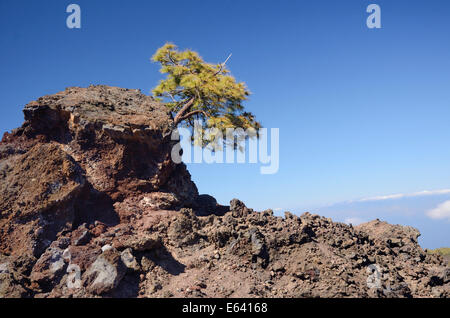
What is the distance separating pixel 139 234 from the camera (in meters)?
10.7

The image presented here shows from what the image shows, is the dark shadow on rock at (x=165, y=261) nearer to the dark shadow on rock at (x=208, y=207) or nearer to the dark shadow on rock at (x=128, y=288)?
the dark shadow on rock at (x=128, y=288)

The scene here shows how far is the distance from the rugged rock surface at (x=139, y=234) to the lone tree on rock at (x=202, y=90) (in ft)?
9.31

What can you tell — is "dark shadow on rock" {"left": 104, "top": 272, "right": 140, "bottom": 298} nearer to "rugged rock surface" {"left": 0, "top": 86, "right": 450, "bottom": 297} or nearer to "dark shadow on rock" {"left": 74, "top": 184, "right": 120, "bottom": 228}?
"rugged rock surface" {"left": 0, "top": 86, "right": 450, "bottom": 297}

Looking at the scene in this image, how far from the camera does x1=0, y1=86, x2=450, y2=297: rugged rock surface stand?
856cm

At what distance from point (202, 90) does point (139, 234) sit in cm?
784

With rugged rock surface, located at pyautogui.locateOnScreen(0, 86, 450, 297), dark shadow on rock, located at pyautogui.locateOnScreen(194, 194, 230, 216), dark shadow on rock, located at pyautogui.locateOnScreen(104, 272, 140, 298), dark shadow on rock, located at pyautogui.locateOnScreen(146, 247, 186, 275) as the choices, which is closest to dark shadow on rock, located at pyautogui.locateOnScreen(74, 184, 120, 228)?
rugged rock surface, located at pyautogui.locateOnScreen(0, 86, 450, 297)

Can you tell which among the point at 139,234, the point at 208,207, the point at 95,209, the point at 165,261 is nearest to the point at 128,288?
the point at 165,261

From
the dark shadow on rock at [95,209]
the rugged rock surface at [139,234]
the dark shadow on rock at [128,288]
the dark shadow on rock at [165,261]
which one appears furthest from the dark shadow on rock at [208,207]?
the dark shadow on rock at [128,288]

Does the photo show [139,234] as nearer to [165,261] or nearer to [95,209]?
[165,261]

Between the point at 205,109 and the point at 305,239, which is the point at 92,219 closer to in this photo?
the point at 305,239

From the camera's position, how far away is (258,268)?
9398 mm

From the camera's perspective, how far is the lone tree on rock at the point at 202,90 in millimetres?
15961

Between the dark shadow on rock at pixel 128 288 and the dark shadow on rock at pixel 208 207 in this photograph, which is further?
the dark shadow on rock at pixel 208 207
